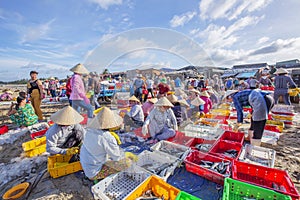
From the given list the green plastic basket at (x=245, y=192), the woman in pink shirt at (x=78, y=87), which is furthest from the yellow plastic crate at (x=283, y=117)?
the woman in pink shirt at (x=78, y=87)

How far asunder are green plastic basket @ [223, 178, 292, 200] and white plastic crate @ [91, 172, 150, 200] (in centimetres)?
100

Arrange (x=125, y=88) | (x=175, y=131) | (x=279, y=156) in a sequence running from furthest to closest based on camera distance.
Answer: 1. (x=125, y=88)
2. (x=175, y=131)
3. (x=279, y=156)

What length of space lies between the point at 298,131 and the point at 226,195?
4.20m

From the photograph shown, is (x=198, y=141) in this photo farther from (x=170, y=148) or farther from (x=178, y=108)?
(x=178, y=108)

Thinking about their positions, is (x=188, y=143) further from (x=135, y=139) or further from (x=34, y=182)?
(x=34, y=182)

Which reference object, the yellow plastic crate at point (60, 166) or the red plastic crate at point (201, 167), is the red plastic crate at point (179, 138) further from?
the yellow plastic crate at point (60, 166)

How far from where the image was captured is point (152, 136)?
356cm

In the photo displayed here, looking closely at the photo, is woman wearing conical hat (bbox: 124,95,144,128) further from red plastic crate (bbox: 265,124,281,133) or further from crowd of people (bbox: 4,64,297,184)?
red plastic crate (bbox: 265,124,281,133)


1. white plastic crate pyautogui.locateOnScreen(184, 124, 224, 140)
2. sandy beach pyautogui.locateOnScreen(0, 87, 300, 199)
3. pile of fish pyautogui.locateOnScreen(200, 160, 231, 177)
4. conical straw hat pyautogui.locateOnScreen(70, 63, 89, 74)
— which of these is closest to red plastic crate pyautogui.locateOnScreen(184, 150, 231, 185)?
pile of fish pyautogui.locateOnScreen(200, 160, 231, 177)

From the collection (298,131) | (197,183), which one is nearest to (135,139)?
(197,183)

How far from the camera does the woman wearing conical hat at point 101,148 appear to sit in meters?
2.01

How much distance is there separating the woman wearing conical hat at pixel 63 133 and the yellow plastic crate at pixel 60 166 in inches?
5.5

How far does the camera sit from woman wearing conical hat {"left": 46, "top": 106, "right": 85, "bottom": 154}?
2422 millimetres

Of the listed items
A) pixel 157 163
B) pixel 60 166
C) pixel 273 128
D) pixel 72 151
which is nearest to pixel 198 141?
pixel 157 163
